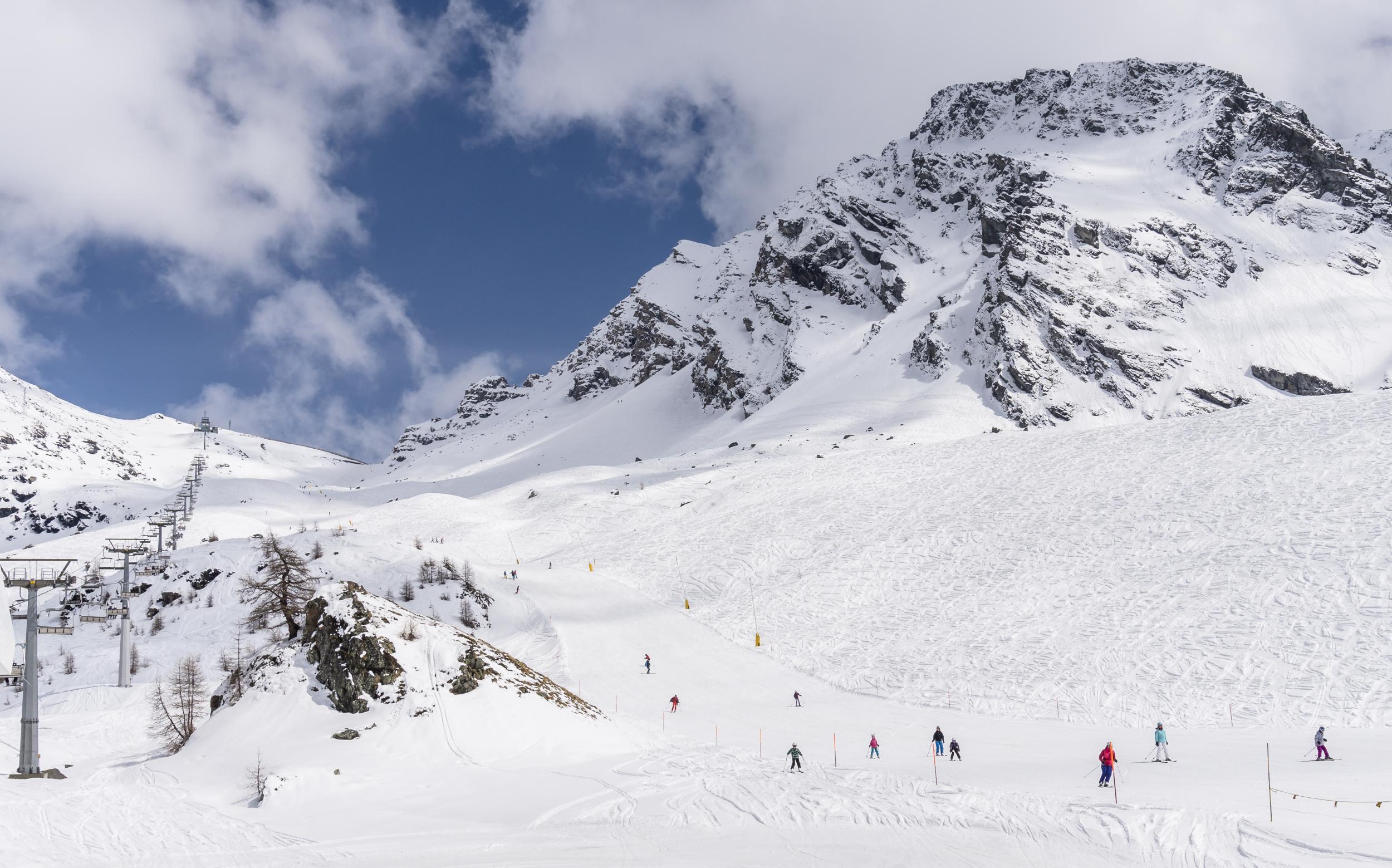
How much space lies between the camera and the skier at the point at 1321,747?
66.3ft

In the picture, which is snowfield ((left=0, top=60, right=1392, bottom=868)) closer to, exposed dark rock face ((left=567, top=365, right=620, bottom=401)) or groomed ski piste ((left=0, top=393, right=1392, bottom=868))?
groomed ski piste ((left=0, top=393, right=1392, bottom=868))

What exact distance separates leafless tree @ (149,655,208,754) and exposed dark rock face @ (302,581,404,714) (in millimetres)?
4117

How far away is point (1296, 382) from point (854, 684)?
9515 centimetres

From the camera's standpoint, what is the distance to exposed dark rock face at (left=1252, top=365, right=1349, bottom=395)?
98.2m

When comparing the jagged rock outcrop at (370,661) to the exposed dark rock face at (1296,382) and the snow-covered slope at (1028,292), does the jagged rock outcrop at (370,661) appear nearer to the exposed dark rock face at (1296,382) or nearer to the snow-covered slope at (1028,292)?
the snow-covered slope at (1028,292)

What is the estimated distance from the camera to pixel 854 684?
35.2m

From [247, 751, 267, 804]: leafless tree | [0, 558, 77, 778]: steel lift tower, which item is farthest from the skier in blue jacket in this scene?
[0, 558, 77, 778]: steel lift tower

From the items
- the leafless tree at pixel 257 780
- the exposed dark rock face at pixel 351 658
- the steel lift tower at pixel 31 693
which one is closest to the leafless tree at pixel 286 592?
the exposed dark rock face at pixel 351 658

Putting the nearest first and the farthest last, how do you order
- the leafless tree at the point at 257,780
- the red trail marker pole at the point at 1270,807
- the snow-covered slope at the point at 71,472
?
the red trail marker pole at the point at 1270,807 < the leafless tree at the point at 257,780 < the snow-covered slope at the point at 71,472

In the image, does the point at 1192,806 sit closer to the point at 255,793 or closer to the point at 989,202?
the point at 255,793

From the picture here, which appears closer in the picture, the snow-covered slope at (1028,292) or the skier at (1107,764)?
the skier at (1107,764)

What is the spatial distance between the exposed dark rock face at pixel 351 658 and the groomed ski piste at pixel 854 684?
435 mm

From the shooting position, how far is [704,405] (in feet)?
498

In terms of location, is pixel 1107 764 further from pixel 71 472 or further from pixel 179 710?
pixel 71 472
